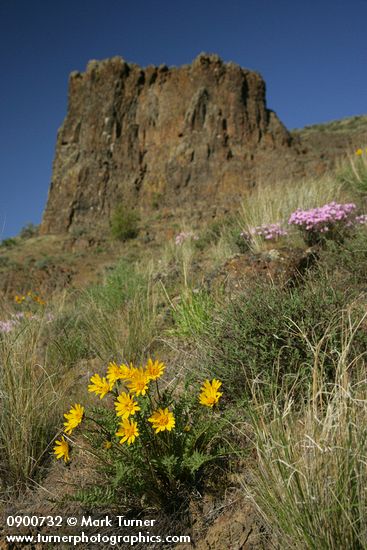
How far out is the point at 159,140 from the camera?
20.4 m

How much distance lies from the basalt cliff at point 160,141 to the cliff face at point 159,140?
45mm

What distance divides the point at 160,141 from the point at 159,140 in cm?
7

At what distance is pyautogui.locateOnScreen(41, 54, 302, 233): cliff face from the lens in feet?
61.4

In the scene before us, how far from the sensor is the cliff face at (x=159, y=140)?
18703 mm

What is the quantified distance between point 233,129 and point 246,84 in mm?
2533

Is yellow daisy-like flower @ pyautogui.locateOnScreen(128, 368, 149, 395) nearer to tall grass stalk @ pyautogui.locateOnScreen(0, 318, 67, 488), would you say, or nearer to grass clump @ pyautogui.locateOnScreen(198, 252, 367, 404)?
grass clump @ pyautogui.locateOnScreen(198, 252, 367, 404)

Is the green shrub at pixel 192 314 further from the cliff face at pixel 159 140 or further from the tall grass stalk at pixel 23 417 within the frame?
the cliff face at pixel 159 140

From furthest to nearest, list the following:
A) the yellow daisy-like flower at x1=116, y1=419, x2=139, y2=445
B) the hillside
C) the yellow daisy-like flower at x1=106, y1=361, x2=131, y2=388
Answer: the yellow daisy-like flower at x1=106, y1=361, x2=131, y2=388 → the yellow daisy-like flower at x1=116, y1=419, x2=139, y2=445 → the hillside

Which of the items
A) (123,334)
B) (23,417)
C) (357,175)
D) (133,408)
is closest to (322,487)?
(133,408)

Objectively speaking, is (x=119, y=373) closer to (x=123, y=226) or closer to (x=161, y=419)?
(x=161, y=419)

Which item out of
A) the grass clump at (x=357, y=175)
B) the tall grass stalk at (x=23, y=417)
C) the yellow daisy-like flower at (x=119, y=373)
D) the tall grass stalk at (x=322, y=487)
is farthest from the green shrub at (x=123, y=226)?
the tall grass stalk at (x=322, y=487)

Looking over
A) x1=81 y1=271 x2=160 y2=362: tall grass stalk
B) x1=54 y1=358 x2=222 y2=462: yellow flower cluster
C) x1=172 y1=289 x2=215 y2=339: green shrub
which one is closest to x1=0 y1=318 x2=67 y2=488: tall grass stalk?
x1=54 y1=358 x2=222 y2=462: yellow flower cluster

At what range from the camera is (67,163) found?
69.4 ft

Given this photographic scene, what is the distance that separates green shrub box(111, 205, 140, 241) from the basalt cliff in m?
1.56
